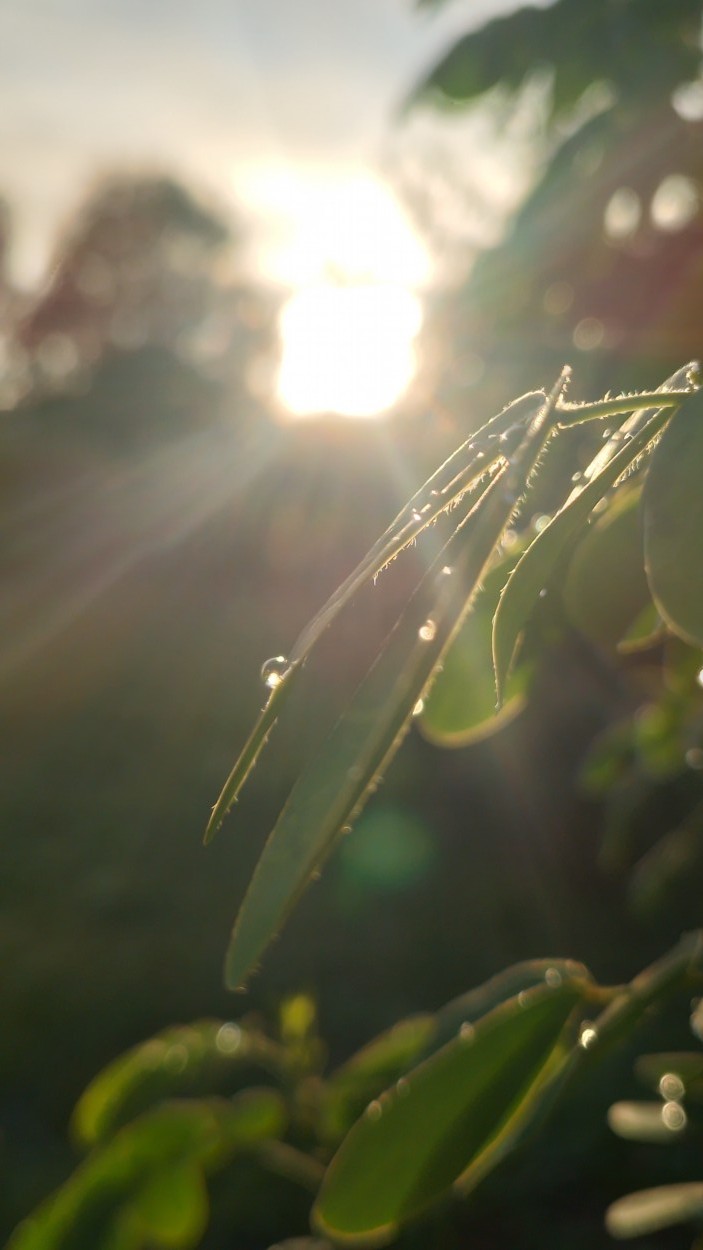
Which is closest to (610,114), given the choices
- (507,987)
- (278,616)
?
(507,987)

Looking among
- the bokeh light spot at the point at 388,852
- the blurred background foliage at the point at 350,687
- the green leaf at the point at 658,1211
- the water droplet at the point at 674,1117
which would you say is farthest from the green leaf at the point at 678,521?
the bokeh light spot at the point at 388,852

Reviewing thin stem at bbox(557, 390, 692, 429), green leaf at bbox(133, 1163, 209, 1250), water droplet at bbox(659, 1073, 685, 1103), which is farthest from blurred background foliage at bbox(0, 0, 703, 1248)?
green leaf at bbox(133, 1163, 209, 1250)

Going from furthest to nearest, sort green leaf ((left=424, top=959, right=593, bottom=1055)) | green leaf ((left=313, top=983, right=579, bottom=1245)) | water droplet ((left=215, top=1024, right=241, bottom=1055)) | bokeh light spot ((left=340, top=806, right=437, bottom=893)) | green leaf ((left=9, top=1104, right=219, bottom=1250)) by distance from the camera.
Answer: bokeh light spot ((left=340, top=806, right=437, bottom=893))
water droplet ((left=215, top=1024, right=241, bottom=1055))
green leaf ((left=9, top=1104, right=219, bottom=1250))
green leaf ((left=424, top=959, right=593, bottom=1055))
green leaf ((left=313, top=983, right=579, bottom=1245))

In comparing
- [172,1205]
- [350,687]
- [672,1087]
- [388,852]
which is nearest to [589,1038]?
[672,1087]

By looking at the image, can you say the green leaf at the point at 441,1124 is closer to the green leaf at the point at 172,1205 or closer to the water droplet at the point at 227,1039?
the green leaf at the point at 172,1205

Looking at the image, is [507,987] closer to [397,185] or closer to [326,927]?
[326,927]

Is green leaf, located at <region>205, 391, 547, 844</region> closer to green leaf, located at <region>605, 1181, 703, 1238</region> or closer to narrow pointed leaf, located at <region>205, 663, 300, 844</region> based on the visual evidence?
narrow pointed leaf, located at <region>205, 663, 300, 844</region>
